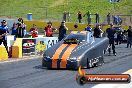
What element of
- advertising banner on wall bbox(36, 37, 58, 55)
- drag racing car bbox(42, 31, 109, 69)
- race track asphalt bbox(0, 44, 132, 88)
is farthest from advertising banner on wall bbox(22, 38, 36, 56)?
drag racing car bbox(42, 31, 109, 69)

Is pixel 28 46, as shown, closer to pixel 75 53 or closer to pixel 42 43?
pixel 42 43

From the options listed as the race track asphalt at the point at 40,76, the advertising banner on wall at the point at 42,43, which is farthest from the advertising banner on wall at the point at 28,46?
the race track asphalt at the point at 40,76

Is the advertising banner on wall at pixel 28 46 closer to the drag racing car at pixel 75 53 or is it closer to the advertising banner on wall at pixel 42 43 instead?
the advertising banner on wall at pixel 42 43

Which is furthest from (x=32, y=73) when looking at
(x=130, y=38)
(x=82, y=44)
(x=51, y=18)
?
(x=51, y=18)

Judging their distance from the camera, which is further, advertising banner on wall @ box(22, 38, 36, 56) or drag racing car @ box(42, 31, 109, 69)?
advertising banner on wall @ box(22, 38, 36, 56)

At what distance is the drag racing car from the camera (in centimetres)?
1714

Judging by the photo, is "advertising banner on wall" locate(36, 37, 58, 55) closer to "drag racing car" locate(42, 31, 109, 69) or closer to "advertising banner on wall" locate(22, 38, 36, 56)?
"advertising banner on wall" locate(22, 38, 36, 56)

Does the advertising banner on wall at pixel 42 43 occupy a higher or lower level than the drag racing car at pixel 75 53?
lower

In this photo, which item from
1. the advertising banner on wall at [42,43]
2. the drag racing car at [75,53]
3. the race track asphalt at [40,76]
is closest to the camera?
the race track asphalt at [40,76]

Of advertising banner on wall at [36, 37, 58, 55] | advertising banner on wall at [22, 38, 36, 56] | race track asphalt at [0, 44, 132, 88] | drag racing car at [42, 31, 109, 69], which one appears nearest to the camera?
race track asphalt at [0, 44, 132, 88]

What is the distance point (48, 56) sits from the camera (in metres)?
17.4

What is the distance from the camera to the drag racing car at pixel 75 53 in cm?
1714

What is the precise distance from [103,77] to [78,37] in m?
12.1

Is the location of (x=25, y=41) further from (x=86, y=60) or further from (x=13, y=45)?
(x=86, y=60)
